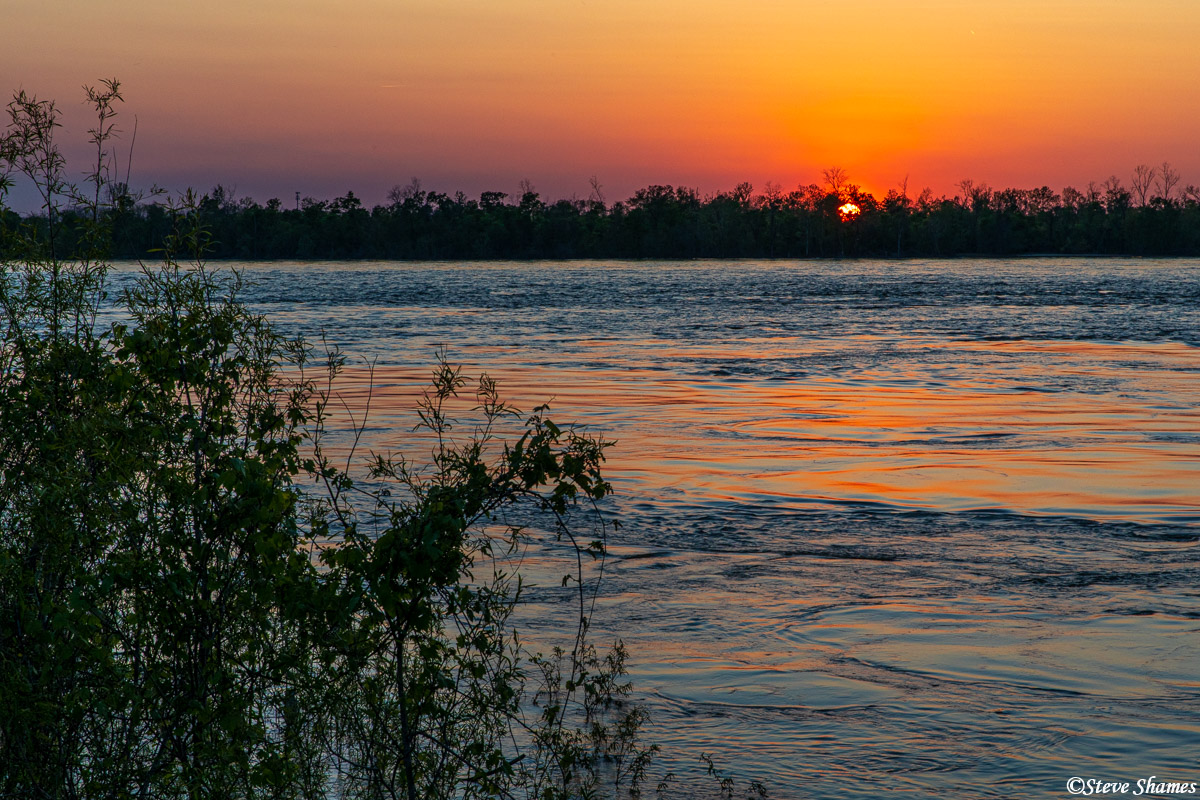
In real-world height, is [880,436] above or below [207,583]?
below

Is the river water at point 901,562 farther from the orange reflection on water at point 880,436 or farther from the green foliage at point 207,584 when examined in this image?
the green foliage at point 207,584

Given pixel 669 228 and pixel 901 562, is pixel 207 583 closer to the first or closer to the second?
pixel 901 562

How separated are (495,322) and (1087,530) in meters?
32.1

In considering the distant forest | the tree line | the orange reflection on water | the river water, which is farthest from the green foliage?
the distant forest

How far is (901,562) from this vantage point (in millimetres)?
9641

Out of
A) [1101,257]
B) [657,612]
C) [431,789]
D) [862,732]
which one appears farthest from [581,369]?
[1101,257]

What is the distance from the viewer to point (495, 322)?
41.2 metres

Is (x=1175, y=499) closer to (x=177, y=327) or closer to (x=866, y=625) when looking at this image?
(x=866, y=625)

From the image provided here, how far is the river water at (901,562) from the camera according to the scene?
620 cm

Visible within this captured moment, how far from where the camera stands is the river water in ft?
20.3

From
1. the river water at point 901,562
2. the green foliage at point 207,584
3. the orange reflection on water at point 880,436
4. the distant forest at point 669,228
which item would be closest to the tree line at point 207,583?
the green foliage at point 207,584

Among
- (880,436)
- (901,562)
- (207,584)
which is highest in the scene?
(207,584)

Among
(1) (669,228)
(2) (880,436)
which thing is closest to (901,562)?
(2) (880,436)

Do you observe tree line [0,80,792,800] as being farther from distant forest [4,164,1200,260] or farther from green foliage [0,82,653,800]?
→ distant forest [4,164,1200,260]
